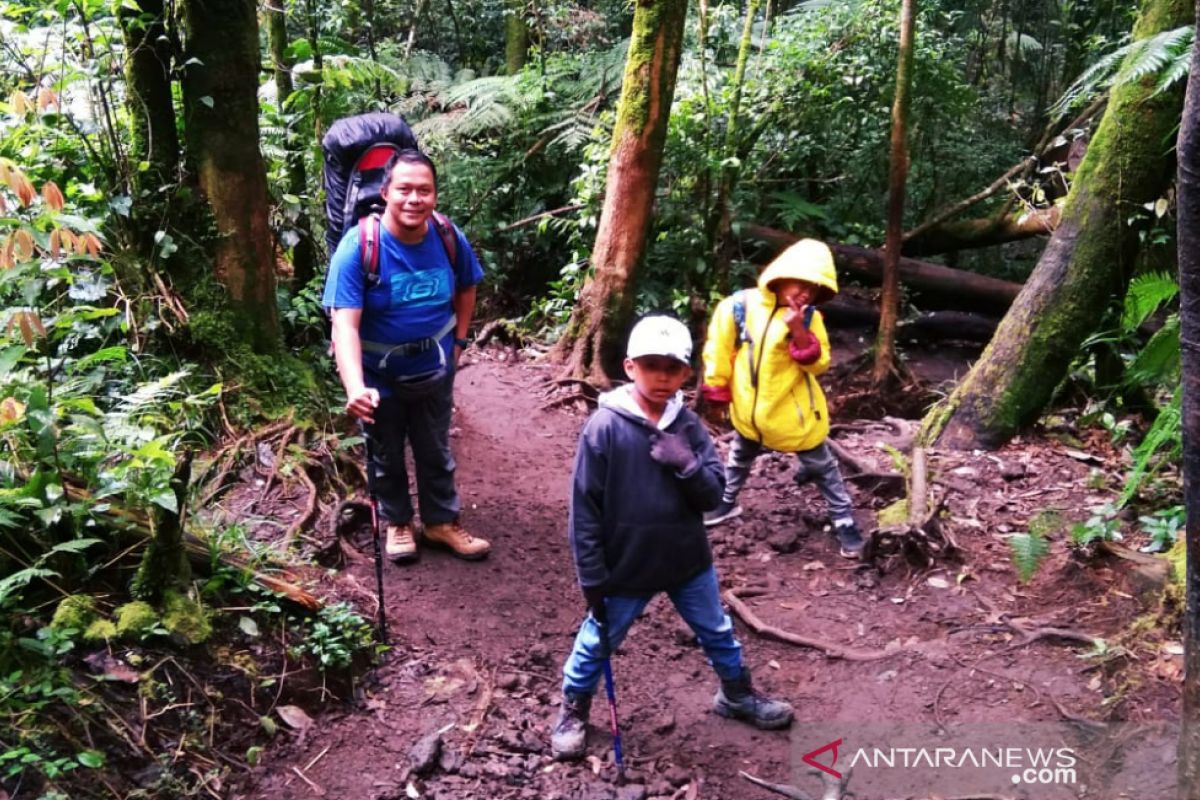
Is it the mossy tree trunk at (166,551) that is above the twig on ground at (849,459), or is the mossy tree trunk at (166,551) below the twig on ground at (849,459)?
above

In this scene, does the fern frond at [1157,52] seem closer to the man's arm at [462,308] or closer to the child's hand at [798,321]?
the child's hand at [798,321]

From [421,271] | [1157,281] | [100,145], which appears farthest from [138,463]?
[1157,281]

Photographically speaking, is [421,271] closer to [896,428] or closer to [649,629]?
[649,629]

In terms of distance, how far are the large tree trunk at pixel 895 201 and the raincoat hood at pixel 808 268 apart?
2637 mm

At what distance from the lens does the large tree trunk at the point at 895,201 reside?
669 centimetres

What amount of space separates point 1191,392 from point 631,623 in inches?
79.8

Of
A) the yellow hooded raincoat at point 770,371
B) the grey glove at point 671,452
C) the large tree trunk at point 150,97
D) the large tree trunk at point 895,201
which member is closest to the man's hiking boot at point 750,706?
the grey glove at point 671,452

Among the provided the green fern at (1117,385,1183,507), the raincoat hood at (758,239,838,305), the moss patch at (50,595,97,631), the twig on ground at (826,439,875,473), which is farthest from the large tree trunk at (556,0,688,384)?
the moss patch at (50,595,97,631)

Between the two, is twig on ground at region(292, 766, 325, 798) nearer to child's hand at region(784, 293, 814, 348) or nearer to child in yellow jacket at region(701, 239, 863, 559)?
child in yellow jacket at region(701, 239, 863, 559)

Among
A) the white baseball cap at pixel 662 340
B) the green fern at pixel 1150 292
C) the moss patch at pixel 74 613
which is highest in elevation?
the white baseball cap at pixel 662 340

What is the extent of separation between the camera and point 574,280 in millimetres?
8242

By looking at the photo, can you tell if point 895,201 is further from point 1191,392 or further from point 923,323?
point 1191,392

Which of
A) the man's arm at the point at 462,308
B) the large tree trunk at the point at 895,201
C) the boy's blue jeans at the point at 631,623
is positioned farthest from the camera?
the large tree trunk at the point at 895,201

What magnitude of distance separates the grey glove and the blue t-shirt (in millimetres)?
1505
